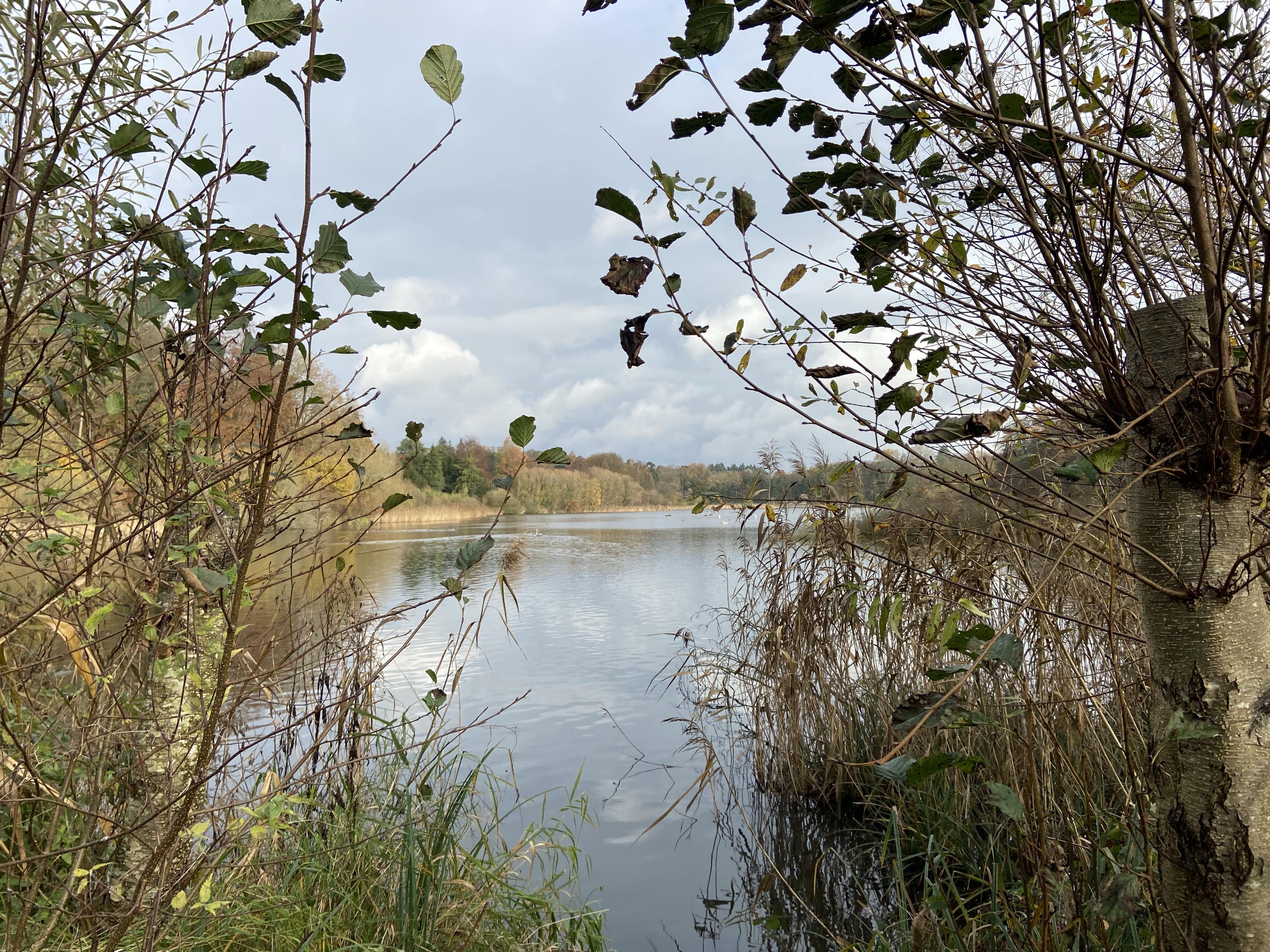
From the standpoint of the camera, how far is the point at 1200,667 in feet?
3.34

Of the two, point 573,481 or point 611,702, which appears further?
point 573,481

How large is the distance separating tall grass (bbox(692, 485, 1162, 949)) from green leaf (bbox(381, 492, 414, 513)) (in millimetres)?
812

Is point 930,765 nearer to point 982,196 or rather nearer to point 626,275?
point 626,275

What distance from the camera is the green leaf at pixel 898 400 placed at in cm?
99

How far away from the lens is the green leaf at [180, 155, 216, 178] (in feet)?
3.77

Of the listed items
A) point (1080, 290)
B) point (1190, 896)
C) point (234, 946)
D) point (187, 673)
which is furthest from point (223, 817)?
point (1080, 290)

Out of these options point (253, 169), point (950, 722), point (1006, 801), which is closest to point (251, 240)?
point (253, 169)

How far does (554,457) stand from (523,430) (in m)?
0.10

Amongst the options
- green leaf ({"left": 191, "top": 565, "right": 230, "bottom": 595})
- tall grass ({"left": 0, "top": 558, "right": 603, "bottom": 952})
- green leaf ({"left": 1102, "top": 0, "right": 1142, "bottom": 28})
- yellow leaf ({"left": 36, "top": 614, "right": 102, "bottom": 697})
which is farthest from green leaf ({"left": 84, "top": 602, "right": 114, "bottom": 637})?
green leaf ({"left": 1102, "top": 0, "right": 1142, "bottom": 28})

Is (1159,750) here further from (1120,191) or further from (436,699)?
(436,699)

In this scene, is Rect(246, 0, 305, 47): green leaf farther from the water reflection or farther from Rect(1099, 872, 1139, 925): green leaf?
Rect(1099, 872, 1139, 925): green leaf

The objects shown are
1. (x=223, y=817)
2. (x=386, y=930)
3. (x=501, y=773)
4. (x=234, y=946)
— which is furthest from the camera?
(x=501, y=773)

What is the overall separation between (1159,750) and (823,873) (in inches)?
102

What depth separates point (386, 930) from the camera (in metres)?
2.06
